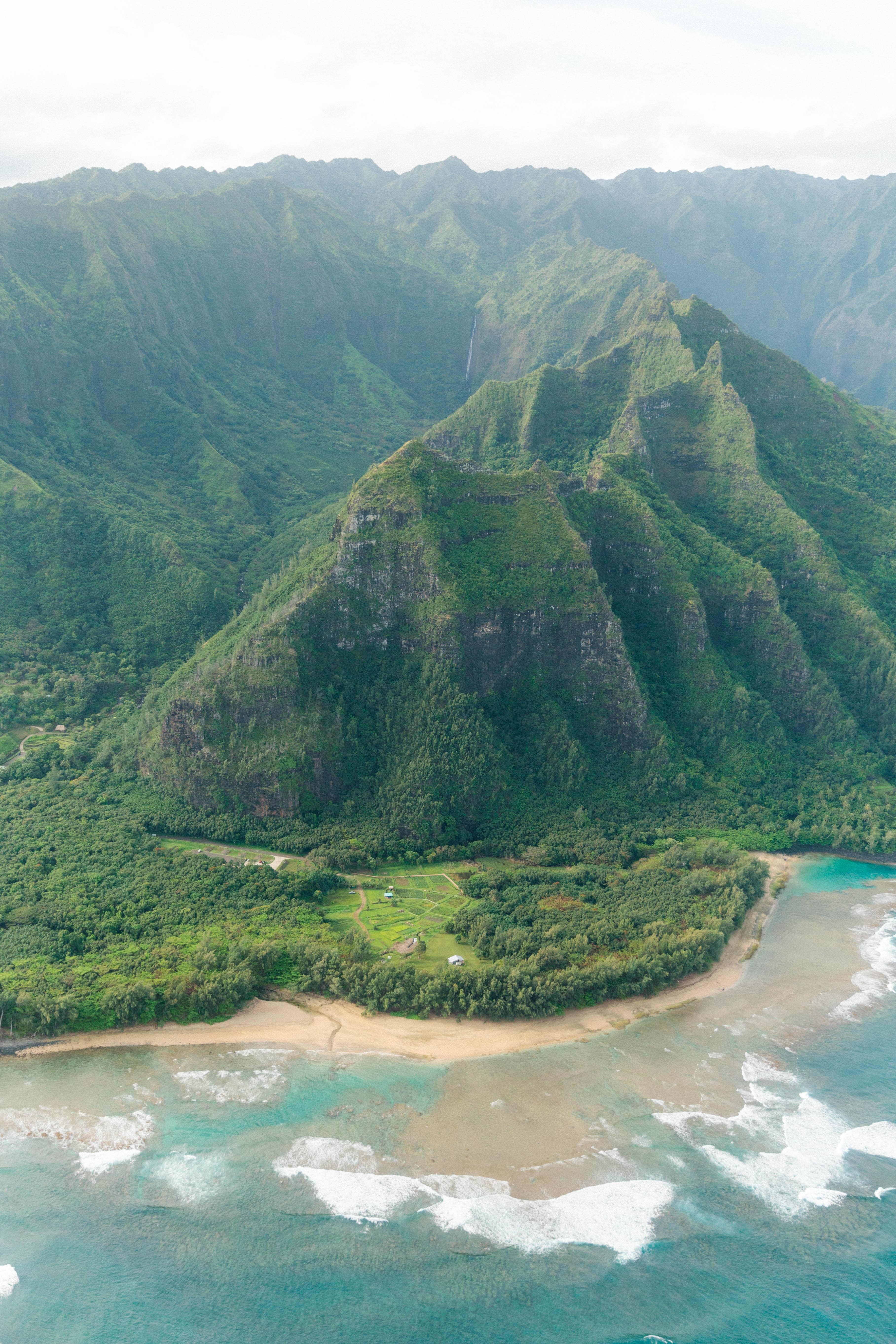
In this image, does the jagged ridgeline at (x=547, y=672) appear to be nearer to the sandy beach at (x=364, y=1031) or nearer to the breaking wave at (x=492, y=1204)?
the sandy beach at (x=364, y=1031)

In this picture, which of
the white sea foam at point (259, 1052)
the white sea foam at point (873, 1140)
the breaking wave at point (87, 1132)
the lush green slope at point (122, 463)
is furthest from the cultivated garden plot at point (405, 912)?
the lush green slope at point (122, 463)

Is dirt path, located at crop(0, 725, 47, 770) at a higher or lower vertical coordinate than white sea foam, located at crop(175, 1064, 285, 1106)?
higher

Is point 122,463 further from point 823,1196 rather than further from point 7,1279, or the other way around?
point 823,1196

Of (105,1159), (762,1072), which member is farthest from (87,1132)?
(762,1072)

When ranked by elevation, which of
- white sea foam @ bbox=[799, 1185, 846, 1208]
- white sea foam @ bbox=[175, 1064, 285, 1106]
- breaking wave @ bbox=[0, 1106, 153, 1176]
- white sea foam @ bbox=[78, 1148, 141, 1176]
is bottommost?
white sea foam @ bbox=[799, 1185, 846, 1208]

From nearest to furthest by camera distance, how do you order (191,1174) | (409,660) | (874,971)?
(191,1174) → (874,971) → (409,660)

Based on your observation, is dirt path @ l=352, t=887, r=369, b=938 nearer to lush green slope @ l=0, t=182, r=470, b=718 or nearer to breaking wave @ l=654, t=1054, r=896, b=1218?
breaking wave @ l=654, t=1054, r=896, b=1218

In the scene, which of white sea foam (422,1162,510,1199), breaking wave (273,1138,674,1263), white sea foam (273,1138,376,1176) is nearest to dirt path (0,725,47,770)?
white sea foam (273,1138,376,1176)
